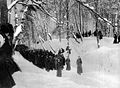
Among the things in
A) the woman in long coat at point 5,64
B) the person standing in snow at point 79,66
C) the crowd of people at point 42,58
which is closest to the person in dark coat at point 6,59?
the woman in long coat at point 5,64

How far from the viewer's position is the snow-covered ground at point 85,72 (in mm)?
8548

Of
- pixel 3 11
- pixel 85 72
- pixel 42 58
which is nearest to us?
pixel 3 11

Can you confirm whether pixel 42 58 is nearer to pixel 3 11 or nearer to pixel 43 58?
pixel 43 58

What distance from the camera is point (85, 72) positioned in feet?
71.4

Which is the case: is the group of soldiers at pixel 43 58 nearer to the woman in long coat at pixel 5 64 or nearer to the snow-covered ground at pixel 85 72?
the snow-covered ground at pixel 85 72

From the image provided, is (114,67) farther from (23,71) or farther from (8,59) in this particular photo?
(8,59)

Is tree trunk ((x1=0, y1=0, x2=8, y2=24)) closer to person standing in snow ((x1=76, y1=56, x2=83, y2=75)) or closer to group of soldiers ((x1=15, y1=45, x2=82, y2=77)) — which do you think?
group of soldiers ((x1=15, y1=45, x2=82, y2=77))

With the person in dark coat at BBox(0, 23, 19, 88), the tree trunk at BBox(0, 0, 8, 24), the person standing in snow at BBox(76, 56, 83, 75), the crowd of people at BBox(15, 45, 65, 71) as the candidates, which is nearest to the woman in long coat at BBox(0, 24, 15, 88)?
the person in dark coat at BBox(0, 23, 19, 88)

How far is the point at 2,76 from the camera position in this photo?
19.7 ft

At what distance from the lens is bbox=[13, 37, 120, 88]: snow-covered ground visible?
855 centimetres

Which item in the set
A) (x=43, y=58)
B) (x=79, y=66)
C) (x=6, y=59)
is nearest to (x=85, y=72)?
(x=79, y=66)

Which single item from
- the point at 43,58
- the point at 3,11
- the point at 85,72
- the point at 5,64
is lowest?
the point at 85,72

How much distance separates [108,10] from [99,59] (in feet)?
78.4

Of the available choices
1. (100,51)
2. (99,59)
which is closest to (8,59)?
(99,59)
